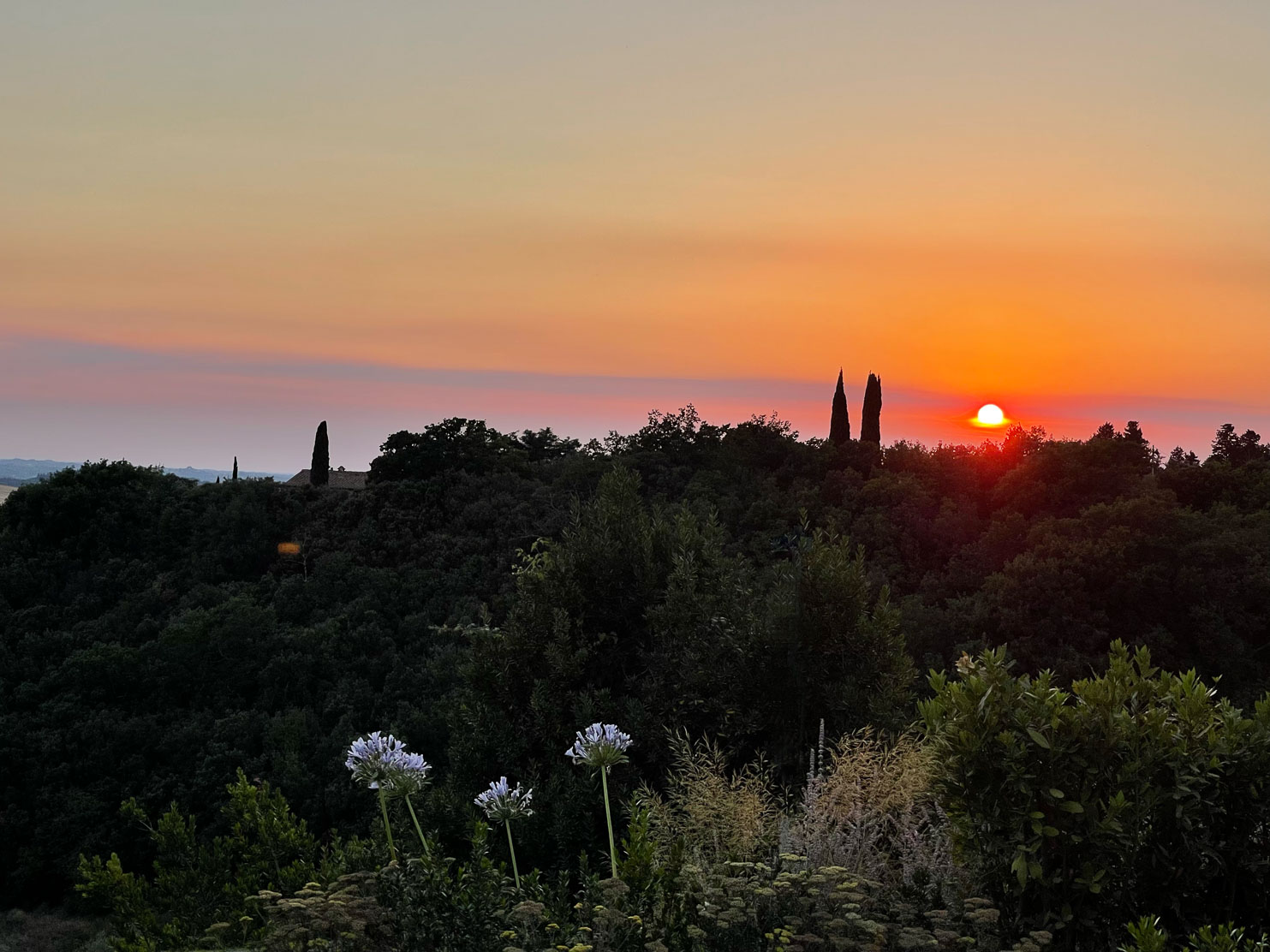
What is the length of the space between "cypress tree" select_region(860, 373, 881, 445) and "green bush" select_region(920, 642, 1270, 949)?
26547mm

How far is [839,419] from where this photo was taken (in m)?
30.8

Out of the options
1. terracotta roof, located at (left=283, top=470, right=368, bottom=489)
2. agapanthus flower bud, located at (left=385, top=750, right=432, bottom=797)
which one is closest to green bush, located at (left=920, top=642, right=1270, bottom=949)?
agapanthus flower bud, located at (left=385, top=750, right=432, bottom=797)

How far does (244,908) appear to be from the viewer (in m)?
6.53

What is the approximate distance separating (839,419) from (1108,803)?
87.3 ft

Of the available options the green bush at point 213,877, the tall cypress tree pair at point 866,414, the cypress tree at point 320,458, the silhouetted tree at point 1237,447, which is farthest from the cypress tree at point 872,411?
the green bush at point 213,877

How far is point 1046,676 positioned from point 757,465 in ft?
68.2

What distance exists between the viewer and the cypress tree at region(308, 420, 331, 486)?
35.2 m

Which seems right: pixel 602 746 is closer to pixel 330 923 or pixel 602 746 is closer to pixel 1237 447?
pixel 330 923

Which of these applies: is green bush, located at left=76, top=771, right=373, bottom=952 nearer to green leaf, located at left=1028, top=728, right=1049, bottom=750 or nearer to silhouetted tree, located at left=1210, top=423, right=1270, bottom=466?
green leaf, located at left=1028, top=728, right=1049, bottom=750

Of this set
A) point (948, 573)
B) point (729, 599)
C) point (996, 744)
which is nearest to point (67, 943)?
point (729, 599)

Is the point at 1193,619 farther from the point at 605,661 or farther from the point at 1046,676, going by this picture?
the point at 1046,676

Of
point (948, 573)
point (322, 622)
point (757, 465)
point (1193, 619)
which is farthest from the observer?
point (757, 465)

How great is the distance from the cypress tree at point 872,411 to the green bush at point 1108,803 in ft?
87.1

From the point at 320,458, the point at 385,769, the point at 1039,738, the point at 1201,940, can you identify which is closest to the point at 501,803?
the point at 385,769
